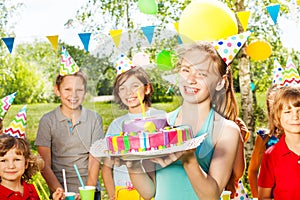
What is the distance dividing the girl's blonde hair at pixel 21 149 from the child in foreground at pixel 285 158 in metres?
1.19

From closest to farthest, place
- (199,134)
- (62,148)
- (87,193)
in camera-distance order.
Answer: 1. (199,134)
2. (87,193)
3. (62,148)

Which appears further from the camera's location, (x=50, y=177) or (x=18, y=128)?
(x=50, y=177)

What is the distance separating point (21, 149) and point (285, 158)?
1344mm

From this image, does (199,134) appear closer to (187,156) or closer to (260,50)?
(187,156)

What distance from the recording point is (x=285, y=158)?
2521 mm

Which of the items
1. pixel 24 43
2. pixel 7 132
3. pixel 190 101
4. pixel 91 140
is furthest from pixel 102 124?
pixel 24 43

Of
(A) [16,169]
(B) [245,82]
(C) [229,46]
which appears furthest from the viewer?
(B) [245,82]

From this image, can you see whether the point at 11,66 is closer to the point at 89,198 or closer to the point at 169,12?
the point at 169,12

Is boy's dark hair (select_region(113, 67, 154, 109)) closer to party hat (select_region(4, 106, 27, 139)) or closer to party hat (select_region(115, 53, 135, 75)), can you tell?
party hat (select_region(115, 53, 135, 75))

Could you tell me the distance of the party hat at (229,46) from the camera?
110 inches

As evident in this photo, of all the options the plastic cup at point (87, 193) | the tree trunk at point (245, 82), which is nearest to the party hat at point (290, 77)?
the plastic cup at point (87, 193)

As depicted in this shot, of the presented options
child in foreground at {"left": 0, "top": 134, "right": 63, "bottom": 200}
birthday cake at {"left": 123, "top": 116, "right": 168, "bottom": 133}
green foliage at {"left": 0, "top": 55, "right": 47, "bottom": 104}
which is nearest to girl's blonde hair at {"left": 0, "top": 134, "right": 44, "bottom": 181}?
child in foreground at {"left": 0, "top": 134, "right": 63, "bottom": 200}

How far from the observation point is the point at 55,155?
3123mm

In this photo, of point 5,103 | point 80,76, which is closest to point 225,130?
point 80,76
